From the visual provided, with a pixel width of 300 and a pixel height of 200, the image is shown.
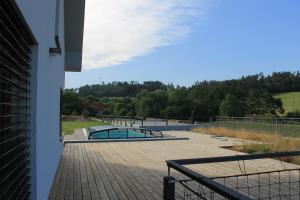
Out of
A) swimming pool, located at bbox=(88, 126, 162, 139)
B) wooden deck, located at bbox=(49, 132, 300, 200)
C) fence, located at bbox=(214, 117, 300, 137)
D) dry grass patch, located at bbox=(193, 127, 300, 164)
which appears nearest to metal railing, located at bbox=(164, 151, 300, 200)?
wooden deck, located at bbox=(49, 132, 300, 200)

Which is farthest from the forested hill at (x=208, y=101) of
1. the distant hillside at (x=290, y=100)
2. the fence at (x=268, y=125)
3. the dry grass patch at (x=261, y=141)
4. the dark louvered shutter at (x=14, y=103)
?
the dark louvered shutter at (x=14, y=103)

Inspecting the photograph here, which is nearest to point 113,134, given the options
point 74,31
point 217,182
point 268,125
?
point 268,125

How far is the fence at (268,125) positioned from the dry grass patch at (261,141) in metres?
0.49

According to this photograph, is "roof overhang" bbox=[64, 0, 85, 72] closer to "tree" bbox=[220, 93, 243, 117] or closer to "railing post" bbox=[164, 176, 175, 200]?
"railing post" bbox=[164, 176, 175, 200]

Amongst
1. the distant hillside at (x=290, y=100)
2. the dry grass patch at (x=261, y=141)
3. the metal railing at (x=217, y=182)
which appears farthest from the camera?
the distant hillside at (x=290, y=100)

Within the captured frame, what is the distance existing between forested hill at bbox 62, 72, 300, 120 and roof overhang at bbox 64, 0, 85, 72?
29386mm

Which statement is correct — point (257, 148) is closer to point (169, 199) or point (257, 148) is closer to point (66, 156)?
point (66, 156)

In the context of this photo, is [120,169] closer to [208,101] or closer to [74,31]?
[74,31]

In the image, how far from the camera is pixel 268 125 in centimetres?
1631

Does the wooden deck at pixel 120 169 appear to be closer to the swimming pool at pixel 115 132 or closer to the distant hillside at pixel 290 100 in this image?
the swimming pool at pixel 115 132

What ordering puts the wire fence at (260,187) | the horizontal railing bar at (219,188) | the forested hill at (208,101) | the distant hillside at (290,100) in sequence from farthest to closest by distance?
the distant hillside at (290,100) → the forested hill at (208,101) → the wire fence at (260,187) → the horizontal railing bar at (219,188)

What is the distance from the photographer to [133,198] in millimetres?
5383

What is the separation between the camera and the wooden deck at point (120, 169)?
5750 mm

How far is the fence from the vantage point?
14873mm
